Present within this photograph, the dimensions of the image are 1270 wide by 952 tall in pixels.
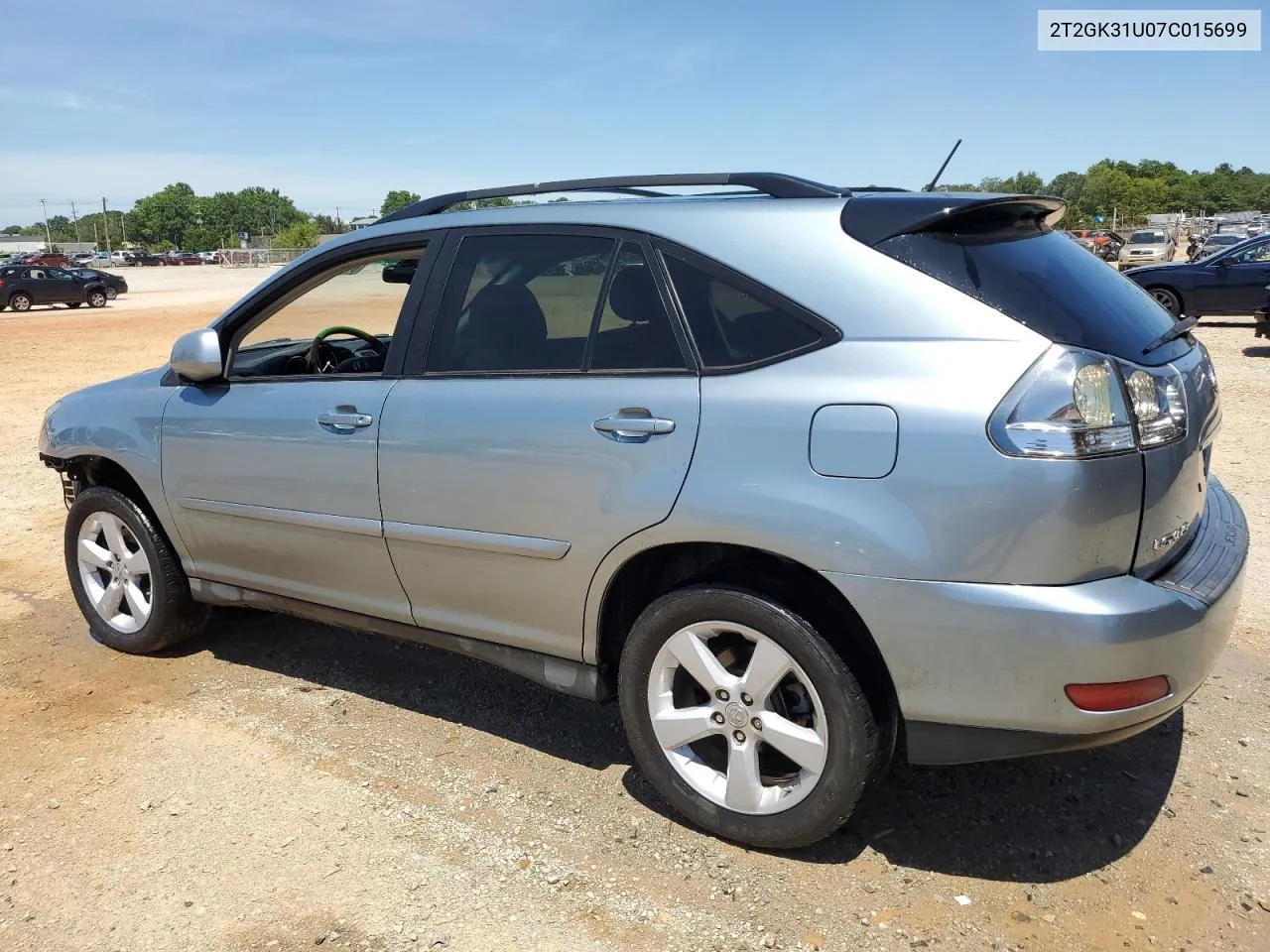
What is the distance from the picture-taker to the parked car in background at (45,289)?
2878 cm

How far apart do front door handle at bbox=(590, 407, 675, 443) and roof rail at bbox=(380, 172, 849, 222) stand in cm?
76

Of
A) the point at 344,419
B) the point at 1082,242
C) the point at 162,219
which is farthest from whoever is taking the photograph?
the point at 162,219

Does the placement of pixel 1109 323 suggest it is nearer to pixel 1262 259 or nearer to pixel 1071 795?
pixel 1071 795

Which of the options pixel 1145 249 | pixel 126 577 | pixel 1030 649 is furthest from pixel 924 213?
pixel 1145 249

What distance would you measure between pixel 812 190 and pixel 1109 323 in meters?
0.89

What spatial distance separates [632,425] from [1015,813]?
1.66 meters

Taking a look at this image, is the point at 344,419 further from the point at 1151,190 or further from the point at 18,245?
the point at 18,245

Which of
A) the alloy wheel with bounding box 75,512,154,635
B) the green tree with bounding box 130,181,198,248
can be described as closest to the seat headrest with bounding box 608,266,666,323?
the alloy wheel with bounding box 75,512,154,635

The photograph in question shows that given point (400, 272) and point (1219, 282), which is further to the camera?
point (1219, 282)

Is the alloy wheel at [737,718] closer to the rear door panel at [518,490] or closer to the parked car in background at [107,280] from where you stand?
the rear door panel at [518,490]

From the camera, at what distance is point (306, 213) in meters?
166

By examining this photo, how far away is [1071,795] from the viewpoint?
314cm

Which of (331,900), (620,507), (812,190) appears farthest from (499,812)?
(812,190)

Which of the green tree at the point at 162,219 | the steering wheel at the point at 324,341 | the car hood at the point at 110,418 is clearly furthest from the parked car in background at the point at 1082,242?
the green tree at the point at 162,219
